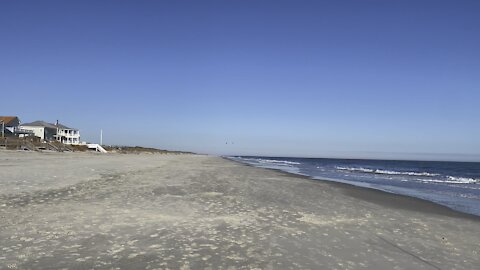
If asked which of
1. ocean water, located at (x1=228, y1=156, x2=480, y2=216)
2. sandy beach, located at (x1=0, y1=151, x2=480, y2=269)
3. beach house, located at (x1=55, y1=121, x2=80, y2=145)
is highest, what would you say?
beach house, located at (x1=55, y1=121, x2=80, y2=145)

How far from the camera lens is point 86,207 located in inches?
440

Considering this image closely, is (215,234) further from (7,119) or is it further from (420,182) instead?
(7,119)

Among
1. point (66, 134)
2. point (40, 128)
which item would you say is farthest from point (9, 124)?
point (66, 134)

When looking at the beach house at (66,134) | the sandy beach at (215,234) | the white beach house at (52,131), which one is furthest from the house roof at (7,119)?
the sandy beach at (215,234)

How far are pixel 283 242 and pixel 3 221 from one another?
20.2 feet

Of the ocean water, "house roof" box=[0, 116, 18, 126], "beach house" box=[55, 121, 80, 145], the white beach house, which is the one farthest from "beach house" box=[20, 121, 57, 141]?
the ocean water

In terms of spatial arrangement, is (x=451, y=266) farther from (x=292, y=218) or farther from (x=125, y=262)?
(x=125, y=262)

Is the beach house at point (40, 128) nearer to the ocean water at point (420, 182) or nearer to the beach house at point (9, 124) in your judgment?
the beach house at point (9, 124)

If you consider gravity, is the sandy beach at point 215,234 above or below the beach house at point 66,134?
below

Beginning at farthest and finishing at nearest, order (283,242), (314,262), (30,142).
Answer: (30,142) < (283,242) < (314,262)

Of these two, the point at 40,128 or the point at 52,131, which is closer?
the point at 40,128

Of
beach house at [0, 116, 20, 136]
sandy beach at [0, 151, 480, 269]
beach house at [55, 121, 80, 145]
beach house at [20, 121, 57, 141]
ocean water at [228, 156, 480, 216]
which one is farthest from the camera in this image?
beach house at [55, 121, 80, 145]

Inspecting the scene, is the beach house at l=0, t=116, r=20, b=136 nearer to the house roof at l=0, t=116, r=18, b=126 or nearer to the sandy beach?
the house roof at l=0, t=116, r=18, b=126

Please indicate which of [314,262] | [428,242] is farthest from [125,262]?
[428,242]
